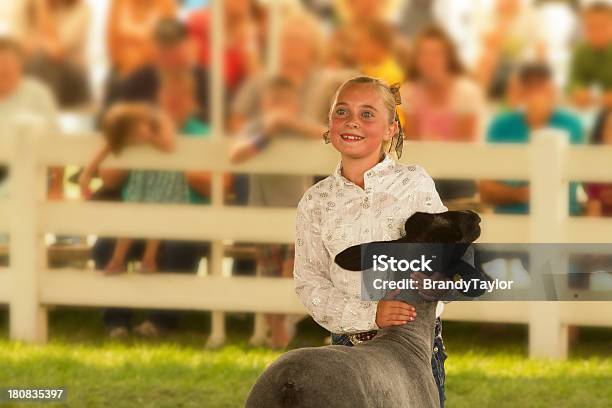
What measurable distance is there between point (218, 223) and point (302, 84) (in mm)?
679

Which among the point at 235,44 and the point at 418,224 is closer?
the point at 418,224

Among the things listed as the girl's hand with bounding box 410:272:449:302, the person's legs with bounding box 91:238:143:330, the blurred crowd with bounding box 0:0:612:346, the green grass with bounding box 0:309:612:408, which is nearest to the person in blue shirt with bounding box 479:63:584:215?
the blurred crowd with bounding box 0:0:612:346

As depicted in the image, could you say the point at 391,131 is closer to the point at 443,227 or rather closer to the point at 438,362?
the point at 443,227

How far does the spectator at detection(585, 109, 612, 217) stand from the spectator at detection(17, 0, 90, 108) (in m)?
2.44

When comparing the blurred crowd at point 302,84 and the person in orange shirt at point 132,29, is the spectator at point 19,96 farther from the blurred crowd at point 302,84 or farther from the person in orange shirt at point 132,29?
the person in orange shirt at point 132,29

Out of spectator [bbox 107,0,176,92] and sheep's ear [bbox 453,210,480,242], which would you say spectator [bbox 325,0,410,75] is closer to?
spectator [bbox 107,0,176,92]

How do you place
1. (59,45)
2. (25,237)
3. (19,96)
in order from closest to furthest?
(25,237), (19,96), (59,45)

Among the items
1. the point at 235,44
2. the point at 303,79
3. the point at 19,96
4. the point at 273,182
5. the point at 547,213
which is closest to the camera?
the point at 547,213

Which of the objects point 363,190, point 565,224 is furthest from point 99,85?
point 363,190

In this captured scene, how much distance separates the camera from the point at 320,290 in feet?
9.09

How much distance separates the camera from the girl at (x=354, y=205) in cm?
275

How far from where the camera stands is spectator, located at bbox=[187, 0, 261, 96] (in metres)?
6.39

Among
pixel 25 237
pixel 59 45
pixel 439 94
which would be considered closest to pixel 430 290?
pixel 439 94

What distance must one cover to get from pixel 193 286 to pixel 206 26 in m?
1.32
